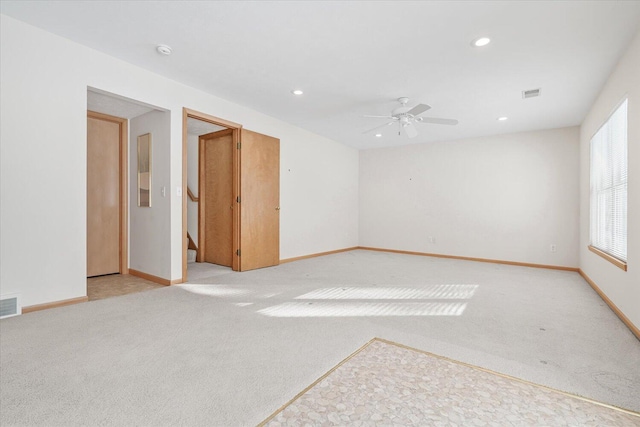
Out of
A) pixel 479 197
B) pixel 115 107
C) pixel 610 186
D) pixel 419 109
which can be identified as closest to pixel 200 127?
pixel 115 107

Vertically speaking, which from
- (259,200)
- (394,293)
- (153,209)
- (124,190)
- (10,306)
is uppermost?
(124,190)

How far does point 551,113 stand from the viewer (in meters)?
4.42

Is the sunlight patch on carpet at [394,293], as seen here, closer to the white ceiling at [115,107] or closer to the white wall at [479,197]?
the white wall at [479,197]

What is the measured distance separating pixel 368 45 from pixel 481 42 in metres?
0.97

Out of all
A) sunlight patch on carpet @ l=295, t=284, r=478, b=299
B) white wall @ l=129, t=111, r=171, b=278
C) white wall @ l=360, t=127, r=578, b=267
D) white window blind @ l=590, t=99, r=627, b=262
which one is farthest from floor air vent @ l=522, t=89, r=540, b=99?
white wall @ l=129, t=111, r=171, b=278

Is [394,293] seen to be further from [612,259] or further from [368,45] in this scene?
[368,45]

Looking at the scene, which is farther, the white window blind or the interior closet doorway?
the interior closet doorway

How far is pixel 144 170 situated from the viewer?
13.4 ft

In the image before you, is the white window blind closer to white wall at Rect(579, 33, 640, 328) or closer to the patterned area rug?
white wall at Rect(579, 33, 640, 328)

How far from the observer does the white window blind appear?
289 centimetres

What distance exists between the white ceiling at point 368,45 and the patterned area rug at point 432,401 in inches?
97.0

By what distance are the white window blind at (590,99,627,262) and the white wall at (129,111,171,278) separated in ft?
15.6

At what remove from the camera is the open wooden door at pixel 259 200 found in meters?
4.53

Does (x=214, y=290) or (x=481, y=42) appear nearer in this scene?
(x=481, y=42)
